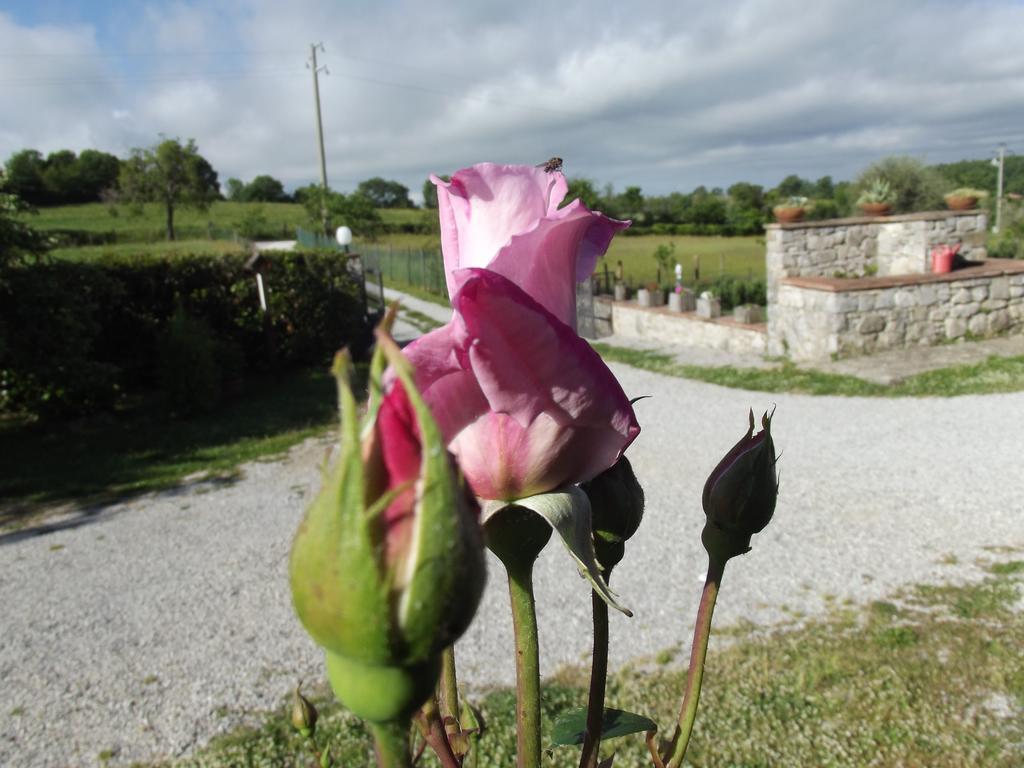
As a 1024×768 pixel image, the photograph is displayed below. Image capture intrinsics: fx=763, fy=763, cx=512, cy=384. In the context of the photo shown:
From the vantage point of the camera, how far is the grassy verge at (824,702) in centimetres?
310

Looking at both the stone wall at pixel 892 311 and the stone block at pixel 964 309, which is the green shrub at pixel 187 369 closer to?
the stone wall at pixel 892 311

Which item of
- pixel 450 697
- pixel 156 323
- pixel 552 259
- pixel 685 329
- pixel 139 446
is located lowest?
pixel 139 446

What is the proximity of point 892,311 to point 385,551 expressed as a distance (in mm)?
10361

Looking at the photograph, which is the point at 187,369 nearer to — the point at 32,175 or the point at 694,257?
the point at 694,257

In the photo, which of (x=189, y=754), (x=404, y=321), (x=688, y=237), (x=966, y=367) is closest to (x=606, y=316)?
(x=404, y=321)

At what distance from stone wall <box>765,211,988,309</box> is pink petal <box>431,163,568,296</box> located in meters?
10.6

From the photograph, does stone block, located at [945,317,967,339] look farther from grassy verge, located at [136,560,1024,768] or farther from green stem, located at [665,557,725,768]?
green stem, located at [665,557,725,768]

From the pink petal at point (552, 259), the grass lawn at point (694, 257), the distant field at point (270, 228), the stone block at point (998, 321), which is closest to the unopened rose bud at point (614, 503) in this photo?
the pink petal at point (552, 259)

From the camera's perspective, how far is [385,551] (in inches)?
15.5

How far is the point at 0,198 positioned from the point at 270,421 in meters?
3.46

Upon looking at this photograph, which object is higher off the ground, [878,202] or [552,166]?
[878,202]

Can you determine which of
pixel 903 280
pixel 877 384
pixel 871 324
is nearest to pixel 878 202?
pixel 903 280

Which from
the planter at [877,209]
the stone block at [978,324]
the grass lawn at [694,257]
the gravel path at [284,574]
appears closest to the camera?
the gravel path at [284,574]

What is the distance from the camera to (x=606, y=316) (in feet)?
45.4
